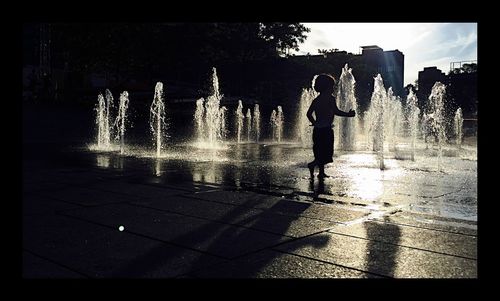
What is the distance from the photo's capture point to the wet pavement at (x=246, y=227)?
284cm

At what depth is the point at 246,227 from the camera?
3926 millimetres

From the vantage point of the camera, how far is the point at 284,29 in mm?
37812

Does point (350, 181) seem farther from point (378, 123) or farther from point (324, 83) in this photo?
point (378, 123)

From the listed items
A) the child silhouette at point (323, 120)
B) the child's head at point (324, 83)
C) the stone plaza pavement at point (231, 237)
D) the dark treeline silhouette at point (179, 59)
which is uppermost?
the dark treeline silhouette at point (179, 59)

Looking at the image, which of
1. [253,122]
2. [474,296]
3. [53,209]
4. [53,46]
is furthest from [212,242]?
[53,46]

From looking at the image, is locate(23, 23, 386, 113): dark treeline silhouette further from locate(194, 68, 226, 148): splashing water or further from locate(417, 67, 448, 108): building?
locate(417, 67, 448, 108): building

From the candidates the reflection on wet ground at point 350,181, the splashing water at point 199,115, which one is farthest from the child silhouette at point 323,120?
the splashing water at point 199,115

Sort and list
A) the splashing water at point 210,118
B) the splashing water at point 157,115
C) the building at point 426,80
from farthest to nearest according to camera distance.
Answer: the building at point 426,80, the splashing water at point 210,118, the splashing water at point 157,115

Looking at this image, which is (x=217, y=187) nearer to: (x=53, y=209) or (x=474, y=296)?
(x=53, y=209)

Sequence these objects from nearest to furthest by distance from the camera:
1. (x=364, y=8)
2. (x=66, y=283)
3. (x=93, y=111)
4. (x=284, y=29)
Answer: (x=364, y=8), (x=66, y=283), (x=93, y=111), (x=284, y=29)

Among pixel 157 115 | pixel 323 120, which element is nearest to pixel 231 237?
pixel 323 120

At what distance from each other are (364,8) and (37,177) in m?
6.59

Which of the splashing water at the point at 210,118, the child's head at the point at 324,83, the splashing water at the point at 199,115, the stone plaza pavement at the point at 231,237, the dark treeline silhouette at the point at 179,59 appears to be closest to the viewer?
the stone plaza pavement at the point at 231,237

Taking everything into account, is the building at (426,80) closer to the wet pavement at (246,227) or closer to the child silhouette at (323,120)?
the child silhouette at (323,120)
